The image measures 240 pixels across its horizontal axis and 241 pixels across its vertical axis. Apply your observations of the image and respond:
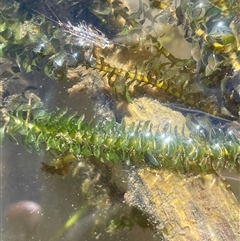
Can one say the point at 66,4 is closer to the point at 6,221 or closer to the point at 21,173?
the point at 21,173

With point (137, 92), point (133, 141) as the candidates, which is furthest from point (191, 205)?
point (137, 92)

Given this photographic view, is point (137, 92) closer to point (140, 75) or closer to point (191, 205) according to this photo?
point (140, 75)

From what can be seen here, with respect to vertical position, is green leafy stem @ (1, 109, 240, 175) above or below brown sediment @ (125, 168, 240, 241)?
above

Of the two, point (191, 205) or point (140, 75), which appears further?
point (140, 75)

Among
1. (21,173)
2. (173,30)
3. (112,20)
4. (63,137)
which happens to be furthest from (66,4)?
(21,173)

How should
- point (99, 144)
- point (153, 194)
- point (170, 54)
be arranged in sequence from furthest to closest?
point (170, 54)
point (153, 194)
point (99, 144)

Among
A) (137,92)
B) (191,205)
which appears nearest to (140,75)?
(137,92)

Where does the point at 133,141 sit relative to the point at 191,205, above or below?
above

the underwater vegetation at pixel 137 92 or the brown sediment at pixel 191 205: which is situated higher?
the underwater vegetation at pixel 137 92
